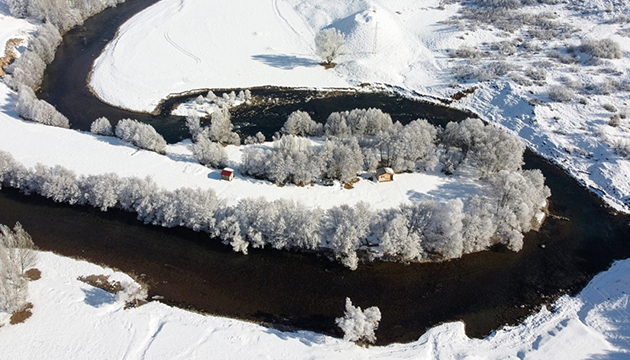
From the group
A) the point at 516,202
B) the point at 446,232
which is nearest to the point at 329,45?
the point at 516,202

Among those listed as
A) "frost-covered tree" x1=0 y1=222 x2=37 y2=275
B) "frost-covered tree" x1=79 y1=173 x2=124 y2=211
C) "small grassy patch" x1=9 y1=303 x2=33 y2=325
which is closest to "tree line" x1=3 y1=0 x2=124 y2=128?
"frost-covered tree" x1=79 y1=173 x2=124 y2=211

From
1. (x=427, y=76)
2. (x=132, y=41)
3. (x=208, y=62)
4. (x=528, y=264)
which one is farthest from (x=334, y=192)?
(x=132, y=41)

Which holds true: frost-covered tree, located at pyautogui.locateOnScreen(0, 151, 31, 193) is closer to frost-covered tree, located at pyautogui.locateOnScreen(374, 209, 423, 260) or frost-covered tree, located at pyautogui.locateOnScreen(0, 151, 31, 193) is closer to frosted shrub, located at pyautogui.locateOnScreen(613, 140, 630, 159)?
frost-covered tree, located at pyautogui.locateOnScreen(374, 209, 423, 260)

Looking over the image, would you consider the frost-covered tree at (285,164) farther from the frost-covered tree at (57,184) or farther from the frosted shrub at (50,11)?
the frosted shrub at (50,11)

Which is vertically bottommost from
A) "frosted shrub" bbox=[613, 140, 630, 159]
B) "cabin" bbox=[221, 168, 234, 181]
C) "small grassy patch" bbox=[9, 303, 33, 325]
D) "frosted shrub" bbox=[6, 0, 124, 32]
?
"small grassy patch" bbox=[9, 303, 33, 325]

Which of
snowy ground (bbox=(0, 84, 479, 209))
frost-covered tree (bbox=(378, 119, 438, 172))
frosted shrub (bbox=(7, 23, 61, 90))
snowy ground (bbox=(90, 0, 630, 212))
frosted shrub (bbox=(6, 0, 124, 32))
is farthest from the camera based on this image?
frosted shrub (bbox=(6, 0, 124, 32))

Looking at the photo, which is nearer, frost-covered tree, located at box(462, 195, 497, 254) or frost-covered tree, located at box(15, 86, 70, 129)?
frost-covered tree, located at box(462, 195, 497, 254)
